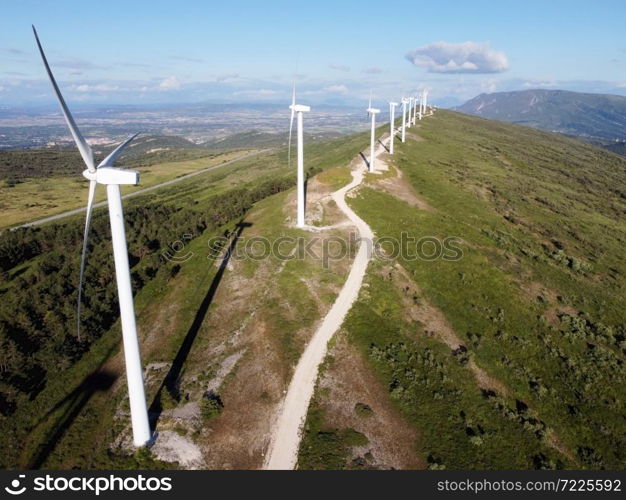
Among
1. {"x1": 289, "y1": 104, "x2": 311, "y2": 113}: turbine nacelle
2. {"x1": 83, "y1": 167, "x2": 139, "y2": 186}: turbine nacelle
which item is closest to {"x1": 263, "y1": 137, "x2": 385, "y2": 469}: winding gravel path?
{"x1": 83, "y1": 167, "x2": 139, "y2": 186}: turbine nacelle

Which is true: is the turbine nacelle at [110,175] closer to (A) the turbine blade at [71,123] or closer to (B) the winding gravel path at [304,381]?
(A) the turbine blade at [71,123]

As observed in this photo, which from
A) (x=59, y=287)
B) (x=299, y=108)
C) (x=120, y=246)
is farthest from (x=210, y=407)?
(x=59, y=287)

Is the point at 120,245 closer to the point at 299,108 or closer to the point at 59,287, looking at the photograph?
the point at 299,108

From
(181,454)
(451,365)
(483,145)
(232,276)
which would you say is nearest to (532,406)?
(451,365)

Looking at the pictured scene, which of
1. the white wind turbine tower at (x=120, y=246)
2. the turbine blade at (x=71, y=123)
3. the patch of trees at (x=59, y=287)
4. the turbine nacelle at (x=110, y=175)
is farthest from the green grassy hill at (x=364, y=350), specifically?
the turbine blade at (x=71, y=123)

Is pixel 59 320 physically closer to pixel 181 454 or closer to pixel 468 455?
pixel 181 454

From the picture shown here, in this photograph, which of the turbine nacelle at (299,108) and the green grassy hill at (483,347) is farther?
the turbine nacelle at (299,108)

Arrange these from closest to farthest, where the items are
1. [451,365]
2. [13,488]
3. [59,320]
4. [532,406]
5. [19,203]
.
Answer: [13,488] < [532,406] < [451,365] < [59,320] < [19,203]
